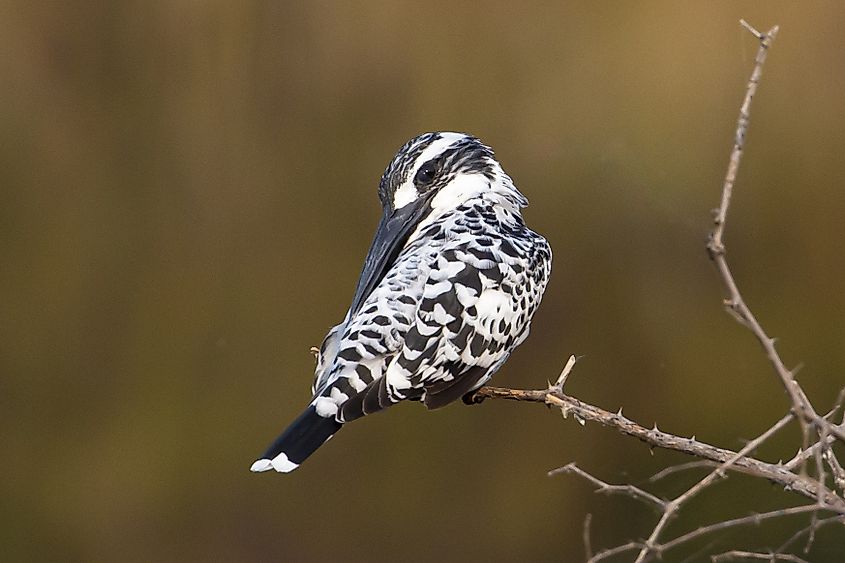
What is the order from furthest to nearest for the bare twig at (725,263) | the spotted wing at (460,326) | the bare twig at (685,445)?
the spotted wing at (460,326) → the bare twig at (685,445) → the bare twig at (725,263)

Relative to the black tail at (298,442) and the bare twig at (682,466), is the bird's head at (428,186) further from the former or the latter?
the bare twig at (682,466)

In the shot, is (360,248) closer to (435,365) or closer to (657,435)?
(435,365)

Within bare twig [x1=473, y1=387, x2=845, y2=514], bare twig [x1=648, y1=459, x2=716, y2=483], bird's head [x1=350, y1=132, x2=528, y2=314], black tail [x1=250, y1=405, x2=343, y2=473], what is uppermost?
bird's head [x1=350, y1=132, x2=528, y2=314]

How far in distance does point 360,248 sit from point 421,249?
1.48 metres

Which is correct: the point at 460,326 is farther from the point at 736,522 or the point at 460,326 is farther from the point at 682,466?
the point at 736,522

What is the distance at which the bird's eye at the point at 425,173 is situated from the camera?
1.99 m

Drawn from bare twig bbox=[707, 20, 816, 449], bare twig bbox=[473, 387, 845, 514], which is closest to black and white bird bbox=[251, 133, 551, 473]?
bare twig bbox=[473, 387, 845, 514]

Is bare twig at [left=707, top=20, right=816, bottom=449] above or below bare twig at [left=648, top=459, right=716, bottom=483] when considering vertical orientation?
above

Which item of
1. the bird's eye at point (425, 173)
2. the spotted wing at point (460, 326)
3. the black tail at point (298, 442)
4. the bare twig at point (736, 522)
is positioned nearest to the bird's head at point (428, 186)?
the bird's eye at point (425, 173)

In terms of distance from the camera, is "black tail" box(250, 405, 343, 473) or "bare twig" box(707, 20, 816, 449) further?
"black tail" box(250, 405, 343, 473)

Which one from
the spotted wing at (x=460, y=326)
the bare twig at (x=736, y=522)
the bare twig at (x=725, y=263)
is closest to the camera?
the bare twig at (x=725, y=263)

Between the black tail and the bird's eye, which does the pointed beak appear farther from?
the black tail

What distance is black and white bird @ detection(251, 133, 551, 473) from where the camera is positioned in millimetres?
1620

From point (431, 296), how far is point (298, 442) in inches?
12.9
